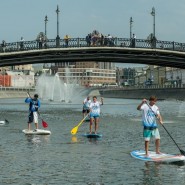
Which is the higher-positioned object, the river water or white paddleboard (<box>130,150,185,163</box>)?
white paddleboard (<box>130,150,185,163</box>)

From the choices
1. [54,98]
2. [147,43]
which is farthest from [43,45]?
[54,98]

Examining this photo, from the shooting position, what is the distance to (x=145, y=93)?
141 m

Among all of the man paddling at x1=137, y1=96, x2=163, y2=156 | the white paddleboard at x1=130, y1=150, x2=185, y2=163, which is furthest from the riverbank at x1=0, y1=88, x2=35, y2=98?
the man paddling at x1=137, y1=96, x2=163, y2=156

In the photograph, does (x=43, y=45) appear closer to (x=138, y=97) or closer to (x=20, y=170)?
(x=20, y=170)

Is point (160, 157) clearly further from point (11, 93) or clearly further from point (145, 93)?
point (11, 93)

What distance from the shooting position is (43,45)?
2571 inches

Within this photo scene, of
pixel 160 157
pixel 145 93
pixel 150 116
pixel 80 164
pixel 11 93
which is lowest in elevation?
pixel 80 164

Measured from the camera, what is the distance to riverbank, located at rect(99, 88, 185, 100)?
400ft

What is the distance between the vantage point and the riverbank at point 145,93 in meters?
122

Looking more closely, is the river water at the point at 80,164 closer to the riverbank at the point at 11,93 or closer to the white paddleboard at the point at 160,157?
the white paddleboard at the point at 160,157

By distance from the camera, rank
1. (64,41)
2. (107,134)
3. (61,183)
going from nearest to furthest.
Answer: (61,183), (107,134), (64,41)

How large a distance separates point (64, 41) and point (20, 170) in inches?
1926

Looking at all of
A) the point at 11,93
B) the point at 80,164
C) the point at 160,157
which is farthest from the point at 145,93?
the point at 80,164

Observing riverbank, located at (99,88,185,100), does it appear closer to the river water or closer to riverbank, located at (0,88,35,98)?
riverbank, located at (0,88,35,98)
